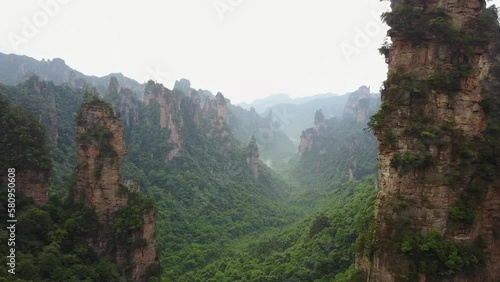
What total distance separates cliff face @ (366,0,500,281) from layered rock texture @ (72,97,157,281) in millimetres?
15610

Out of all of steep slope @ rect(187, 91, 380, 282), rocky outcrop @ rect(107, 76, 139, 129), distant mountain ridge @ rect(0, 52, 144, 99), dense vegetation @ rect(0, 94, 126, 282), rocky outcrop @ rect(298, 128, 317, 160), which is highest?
distant mountain ridge @ rect(0, 52, 144, 99)

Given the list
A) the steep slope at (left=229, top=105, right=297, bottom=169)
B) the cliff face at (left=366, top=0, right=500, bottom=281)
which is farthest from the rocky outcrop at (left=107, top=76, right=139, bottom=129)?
the steep slope at (left=229, top=105, right=297, bottom=169)

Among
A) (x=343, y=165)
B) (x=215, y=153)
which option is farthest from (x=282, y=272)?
(x=343, y=165)

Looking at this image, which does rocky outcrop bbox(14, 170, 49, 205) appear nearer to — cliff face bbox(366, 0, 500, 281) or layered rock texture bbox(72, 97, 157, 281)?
layered rock texture bbox(72, 97, 157, 281)

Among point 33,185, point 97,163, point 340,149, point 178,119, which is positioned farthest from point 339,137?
point 33,185

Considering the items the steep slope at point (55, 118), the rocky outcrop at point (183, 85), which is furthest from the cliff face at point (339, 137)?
the steep slope at point (55, 118)

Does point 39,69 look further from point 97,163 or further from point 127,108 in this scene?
point 97,163

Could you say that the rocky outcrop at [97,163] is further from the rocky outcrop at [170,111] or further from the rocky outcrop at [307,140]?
the rocky outcrop at [307,140]

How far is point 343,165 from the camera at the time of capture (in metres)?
93.7

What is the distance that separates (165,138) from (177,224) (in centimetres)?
2372

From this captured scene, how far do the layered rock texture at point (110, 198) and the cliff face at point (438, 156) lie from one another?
15610 millimetres

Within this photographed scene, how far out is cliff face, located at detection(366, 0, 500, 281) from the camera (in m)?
16.4

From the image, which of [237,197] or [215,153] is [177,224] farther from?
[215,153]

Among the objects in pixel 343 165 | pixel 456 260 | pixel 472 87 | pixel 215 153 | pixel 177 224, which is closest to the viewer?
pixel 456 260
